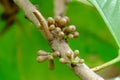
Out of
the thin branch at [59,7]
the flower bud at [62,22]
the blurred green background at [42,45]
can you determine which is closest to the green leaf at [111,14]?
the flower bud at [62,22]

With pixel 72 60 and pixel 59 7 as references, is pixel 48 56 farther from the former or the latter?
pixel 59 7

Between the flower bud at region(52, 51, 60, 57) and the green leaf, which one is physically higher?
the green leaf

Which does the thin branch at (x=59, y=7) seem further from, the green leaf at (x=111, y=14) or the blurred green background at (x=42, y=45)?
the green leaf at (x=111, y=14)

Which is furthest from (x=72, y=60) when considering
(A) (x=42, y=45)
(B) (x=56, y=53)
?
(A) (x=42, y=45)

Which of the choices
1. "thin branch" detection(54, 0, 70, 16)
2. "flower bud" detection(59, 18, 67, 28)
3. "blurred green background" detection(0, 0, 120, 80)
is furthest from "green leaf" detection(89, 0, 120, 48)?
"blurred green background" detection(0, 0, 120, 80)

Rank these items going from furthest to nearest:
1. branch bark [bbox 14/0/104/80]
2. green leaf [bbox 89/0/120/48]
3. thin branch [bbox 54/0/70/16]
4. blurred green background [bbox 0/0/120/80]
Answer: blurred green background [bbox 0/0/120/80] → thin branch [bbox 54/0/70/16] → green leaf [bbox 89/0/120/48] → branch bark [bbox 14/0/104/80]

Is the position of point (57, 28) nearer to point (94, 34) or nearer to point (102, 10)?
point (102, 10)

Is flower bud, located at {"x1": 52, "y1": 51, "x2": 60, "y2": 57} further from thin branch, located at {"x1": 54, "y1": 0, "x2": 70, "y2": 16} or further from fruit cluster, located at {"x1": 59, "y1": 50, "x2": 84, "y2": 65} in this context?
thin branch, located at {"x1": 54, "y1": 0, "x2": 70, "y2": 16}

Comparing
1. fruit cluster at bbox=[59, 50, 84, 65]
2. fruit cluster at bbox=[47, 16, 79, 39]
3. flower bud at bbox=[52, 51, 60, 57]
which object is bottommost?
fruit cluster at bbox=[59, 50, 84, 65]
